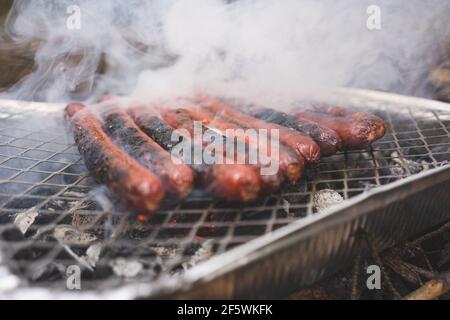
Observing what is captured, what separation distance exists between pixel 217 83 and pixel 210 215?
1923 millimetres

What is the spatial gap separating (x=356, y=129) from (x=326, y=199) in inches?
23.8

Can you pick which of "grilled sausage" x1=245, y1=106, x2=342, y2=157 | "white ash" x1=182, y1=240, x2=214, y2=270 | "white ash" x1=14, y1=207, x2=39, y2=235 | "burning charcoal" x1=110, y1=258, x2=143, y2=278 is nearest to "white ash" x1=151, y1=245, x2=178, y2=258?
"white ash" x1=182, y1=240, x2=214, y2=270

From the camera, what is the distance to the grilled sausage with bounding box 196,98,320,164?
2.81 meters

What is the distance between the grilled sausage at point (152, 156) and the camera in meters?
2.40

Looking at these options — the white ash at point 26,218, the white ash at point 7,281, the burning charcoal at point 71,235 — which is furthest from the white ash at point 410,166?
the white ash at point 26,218

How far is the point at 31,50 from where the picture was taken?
6.21 metres

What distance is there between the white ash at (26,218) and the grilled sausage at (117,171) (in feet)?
2.01

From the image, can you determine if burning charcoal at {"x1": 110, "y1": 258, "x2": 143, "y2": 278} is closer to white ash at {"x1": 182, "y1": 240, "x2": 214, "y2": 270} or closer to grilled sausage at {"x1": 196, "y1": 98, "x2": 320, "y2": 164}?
white ash at {"x1": 182, "y1": 240, "x2": 214, "y2": 270}

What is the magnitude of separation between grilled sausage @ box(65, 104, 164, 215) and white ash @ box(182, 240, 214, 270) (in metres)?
0.42

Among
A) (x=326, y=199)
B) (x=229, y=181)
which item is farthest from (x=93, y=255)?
(x=326, y=199)

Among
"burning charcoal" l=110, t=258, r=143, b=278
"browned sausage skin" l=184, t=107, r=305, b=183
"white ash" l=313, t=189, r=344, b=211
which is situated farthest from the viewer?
"white ash" l=313, t=189, r=344, b=211

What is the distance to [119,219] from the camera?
8.66ft

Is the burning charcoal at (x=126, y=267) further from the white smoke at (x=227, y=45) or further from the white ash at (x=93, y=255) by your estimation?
the white smoke at (x=227, y=45)

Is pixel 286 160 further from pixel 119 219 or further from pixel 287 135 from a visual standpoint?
pixel 119 219
